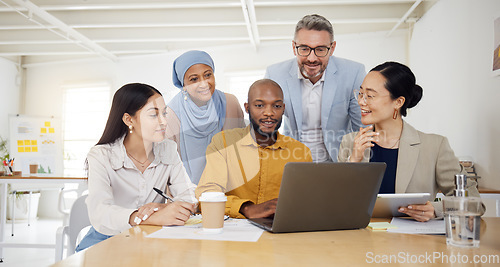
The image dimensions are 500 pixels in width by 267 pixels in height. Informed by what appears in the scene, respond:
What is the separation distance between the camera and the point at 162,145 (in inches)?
64.6

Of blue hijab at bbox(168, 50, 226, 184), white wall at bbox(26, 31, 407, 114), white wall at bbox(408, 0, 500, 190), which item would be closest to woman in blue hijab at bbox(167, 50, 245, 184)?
blue hijab at bbox(168, 50, 226, 184)

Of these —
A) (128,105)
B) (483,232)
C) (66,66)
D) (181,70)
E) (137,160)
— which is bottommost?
(483,232)

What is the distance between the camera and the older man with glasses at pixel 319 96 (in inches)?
85.0

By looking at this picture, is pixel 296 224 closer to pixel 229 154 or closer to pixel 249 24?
pixel 229 154

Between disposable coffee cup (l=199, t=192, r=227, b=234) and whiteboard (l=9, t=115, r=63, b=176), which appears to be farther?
whiteboard (l=9, t=115, r=63, b=176)

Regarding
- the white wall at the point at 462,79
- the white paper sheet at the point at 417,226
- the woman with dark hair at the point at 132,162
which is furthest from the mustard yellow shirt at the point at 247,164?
the white wall at the point at 462,79

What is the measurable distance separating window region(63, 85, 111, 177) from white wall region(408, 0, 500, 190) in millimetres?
4475

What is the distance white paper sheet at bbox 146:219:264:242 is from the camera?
0.90 metres

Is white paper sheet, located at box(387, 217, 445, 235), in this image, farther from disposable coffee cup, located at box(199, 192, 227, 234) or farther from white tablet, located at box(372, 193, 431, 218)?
disposable coffee cup, located at box(199, 192, 227, 234)

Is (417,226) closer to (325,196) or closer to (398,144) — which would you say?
(325,196)

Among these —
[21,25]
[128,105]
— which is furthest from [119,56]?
[128,105]

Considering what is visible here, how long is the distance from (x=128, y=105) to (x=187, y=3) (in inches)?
118

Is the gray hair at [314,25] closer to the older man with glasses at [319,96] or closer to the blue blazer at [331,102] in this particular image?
the older man with glasses at [319,96]

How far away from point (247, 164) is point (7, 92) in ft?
20.5
